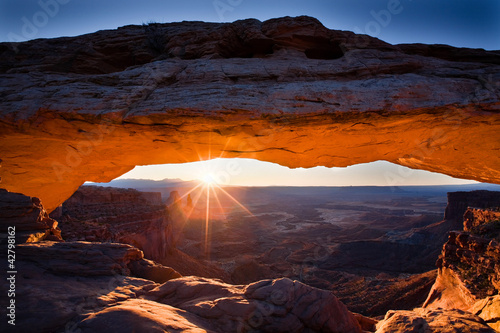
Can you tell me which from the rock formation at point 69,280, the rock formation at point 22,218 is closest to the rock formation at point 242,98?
the rock formation at point 22,218

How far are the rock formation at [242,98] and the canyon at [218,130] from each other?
0.16 feet

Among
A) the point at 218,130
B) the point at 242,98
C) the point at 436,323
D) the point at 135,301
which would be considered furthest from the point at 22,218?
the point at 436,323

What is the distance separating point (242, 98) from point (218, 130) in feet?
3.91

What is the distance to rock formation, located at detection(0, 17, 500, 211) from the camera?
228 inches

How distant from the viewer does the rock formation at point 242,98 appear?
19.0ft

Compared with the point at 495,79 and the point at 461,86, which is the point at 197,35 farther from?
the point at 495,79

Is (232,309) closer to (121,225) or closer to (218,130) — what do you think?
(218,130)

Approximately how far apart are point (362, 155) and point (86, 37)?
11.7 m

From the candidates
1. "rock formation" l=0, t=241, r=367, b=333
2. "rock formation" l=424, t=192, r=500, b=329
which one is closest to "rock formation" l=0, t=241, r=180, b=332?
"rock formation" l=0, t=241, r=367, b=333

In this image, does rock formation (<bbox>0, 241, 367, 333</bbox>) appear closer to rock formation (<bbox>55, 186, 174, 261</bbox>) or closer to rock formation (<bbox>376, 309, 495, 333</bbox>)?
rock formation (<bbox>376, 309, 495, 333</bbox>)

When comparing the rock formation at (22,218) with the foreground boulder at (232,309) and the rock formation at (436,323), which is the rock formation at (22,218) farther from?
the rock formation at (436,323)

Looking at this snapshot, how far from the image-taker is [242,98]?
584 cm

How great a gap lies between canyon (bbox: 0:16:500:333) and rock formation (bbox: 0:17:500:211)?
0.16 feet

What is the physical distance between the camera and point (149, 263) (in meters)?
7.10
